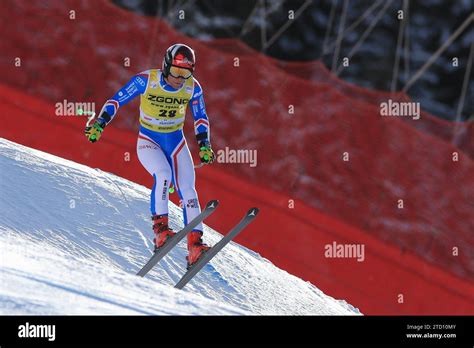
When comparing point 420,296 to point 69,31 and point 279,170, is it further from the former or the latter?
point 69,31

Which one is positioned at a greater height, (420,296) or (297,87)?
(297,87)

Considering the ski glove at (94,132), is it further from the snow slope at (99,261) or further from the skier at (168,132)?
the snow slope at (99,261)

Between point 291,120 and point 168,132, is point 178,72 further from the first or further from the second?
point 291,120

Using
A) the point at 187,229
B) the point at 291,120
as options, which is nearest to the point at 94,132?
the point at 187,229

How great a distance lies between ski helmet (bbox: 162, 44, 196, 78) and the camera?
4.98 metres

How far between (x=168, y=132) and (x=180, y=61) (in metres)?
0.42

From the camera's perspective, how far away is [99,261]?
535 cm

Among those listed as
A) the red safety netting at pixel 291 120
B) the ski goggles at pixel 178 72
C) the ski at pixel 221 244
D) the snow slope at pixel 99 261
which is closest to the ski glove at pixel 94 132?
the ski goggles at pixel 178 72

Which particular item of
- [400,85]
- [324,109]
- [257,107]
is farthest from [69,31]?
[400,85]

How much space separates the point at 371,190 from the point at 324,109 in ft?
2.42

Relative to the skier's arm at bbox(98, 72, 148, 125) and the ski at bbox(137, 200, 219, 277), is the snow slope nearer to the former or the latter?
the ski at bbox(137, 200, 219, 277)

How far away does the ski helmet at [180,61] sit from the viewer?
16.3ft

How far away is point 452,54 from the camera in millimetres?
7086

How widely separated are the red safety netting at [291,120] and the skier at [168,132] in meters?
Result: 1.82
